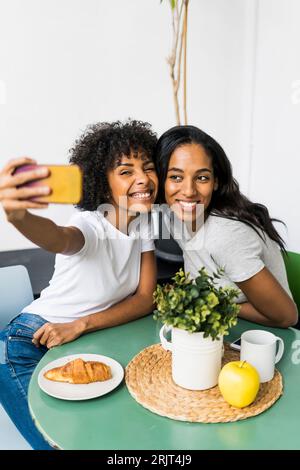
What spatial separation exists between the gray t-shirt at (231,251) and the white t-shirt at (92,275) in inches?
7.2

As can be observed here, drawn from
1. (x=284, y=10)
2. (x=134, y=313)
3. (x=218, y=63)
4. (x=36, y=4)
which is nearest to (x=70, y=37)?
(x=36, y=4)

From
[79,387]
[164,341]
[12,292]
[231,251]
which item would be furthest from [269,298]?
[12,292]

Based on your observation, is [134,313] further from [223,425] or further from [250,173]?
[250,173]

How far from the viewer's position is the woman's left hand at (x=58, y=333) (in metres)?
1.11

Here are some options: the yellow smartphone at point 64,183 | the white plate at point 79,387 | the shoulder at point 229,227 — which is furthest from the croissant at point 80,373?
the shoulder at point 229,227

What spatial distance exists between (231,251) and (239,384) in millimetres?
428

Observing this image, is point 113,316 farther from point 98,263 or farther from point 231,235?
point 231,235

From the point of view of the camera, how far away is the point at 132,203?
125cm

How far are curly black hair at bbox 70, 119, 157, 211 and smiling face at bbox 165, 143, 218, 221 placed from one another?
9 centimetres

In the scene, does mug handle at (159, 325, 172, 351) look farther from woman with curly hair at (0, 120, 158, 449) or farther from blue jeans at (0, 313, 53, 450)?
blue jeans at (0, 313, 53, 450)

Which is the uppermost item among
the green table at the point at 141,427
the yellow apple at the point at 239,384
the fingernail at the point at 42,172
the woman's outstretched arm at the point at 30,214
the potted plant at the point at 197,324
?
the fingernail at the point at 42,172

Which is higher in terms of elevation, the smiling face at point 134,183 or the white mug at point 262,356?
the smiling face at point 134,183

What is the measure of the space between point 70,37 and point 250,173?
4.54ft

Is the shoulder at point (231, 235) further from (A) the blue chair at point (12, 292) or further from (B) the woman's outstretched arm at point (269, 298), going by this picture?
(A) the blue chair at point (12, 292)
